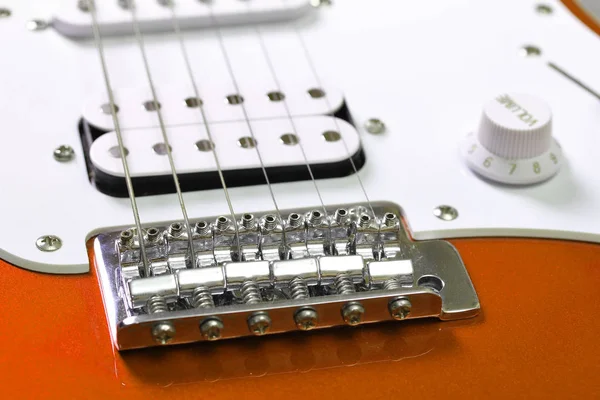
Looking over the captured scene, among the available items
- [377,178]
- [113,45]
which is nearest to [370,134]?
[377,178]

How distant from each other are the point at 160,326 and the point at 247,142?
0.24m

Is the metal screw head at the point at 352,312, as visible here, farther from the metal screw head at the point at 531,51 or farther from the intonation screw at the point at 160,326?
the metal screw head at the point at 531,51

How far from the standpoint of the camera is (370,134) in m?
0.94

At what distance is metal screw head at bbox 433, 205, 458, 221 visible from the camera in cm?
85

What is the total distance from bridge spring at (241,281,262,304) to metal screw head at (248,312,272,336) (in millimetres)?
12

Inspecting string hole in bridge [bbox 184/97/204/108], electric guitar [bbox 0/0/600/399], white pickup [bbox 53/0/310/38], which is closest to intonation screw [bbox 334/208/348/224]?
electric guitar [bbox 0/0/600/399]

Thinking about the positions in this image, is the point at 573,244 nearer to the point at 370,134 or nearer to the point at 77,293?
the point at 370,134

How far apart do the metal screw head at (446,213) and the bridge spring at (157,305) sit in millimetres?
265

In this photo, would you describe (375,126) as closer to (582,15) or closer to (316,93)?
(316,93)

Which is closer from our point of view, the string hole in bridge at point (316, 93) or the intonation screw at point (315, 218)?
the intonation screw at point (315, 218)

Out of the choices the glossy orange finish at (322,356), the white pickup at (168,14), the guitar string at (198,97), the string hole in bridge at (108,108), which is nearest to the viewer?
the glossy orange finish at (322,356)

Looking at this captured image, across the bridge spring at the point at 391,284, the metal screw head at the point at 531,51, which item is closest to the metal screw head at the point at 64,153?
the bridge spring at the point at 391,284

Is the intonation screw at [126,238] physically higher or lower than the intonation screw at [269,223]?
higher

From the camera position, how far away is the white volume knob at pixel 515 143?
871 mm
